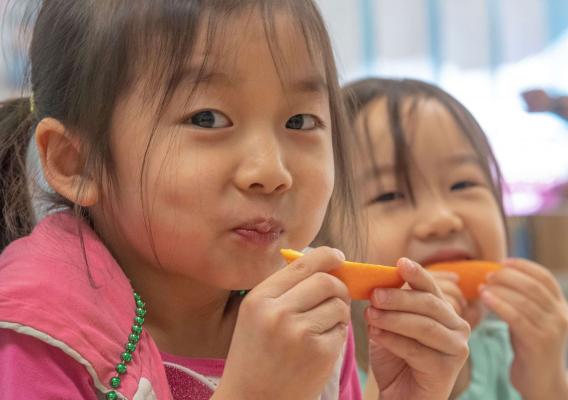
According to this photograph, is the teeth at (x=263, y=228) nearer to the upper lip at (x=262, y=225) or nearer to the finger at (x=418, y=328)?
the upper lip at (x=262, y=225)

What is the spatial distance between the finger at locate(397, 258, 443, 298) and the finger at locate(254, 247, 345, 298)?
0.07m

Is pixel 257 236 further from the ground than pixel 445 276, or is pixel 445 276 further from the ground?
pixel 257 236

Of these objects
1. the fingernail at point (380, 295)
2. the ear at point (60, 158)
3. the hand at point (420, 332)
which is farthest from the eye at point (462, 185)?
the ear at point (60, 158)

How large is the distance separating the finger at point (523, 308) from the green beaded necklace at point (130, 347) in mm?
638

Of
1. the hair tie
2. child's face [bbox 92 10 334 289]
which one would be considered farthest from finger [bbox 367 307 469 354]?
the hair tie

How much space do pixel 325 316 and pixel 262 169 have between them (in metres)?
0.15

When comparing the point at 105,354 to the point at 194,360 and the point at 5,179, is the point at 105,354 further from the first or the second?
the point at 5,179

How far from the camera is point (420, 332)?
79 centimetres

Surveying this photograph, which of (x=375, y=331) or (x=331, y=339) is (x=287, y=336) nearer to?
(x=331, y=339)

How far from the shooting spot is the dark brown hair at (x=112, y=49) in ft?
2.50

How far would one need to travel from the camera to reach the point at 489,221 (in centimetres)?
129

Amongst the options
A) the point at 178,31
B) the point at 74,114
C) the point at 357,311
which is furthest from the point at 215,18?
the point at 357,311

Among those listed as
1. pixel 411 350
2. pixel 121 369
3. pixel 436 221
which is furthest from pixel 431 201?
pixel 121 369

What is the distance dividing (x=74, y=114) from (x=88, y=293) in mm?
197
